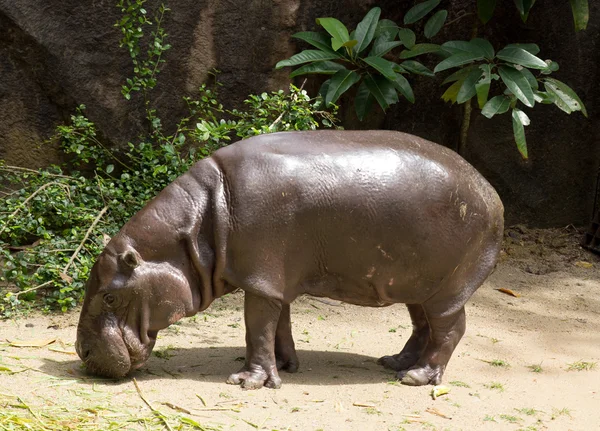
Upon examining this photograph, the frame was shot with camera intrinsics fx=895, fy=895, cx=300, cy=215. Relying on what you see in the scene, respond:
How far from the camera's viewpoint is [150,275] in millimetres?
4488

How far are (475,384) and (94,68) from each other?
13.0 ft

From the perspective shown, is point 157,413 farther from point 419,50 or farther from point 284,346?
point 419,50

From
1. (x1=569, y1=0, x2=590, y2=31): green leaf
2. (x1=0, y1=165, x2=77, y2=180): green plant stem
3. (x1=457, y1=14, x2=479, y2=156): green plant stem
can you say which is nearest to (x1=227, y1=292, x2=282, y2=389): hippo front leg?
(x1=0, y1=165, x2=77, y2=180): green plant stem

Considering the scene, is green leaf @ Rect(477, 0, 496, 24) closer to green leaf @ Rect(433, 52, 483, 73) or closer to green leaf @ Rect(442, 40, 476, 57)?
green leaf @ Rect(442, 40, 476, 57)

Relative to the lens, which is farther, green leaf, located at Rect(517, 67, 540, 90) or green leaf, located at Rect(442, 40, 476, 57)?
green leaf, located at Rect(442, 40, 476, 57)

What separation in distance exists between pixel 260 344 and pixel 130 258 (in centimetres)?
80

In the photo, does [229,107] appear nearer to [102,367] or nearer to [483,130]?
[483,130]

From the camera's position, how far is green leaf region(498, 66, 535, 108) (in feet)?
21.9

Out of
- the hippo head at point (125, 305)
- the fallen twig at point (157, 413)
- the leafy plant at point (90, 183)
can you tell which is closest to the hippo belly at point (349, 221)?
the hippo head at point (125, 305)

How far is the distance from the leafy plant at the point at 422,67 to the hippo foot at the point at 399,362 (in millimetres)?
2372

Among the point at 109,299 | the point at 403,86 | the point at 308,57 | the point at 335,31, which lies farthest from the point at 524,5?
the point at 109,299

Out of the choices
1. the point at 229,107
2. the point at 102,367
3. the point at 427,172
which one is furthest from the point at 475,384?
the point at 229,107

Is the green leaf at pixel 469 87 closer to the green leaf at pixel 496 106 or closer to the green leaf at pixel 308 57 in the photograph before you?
the green leaf at pixel 496 106

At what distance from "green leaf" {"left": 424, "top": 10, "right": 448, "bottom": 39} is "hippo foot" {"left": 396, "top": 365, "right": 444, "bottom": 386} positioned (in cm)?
332
